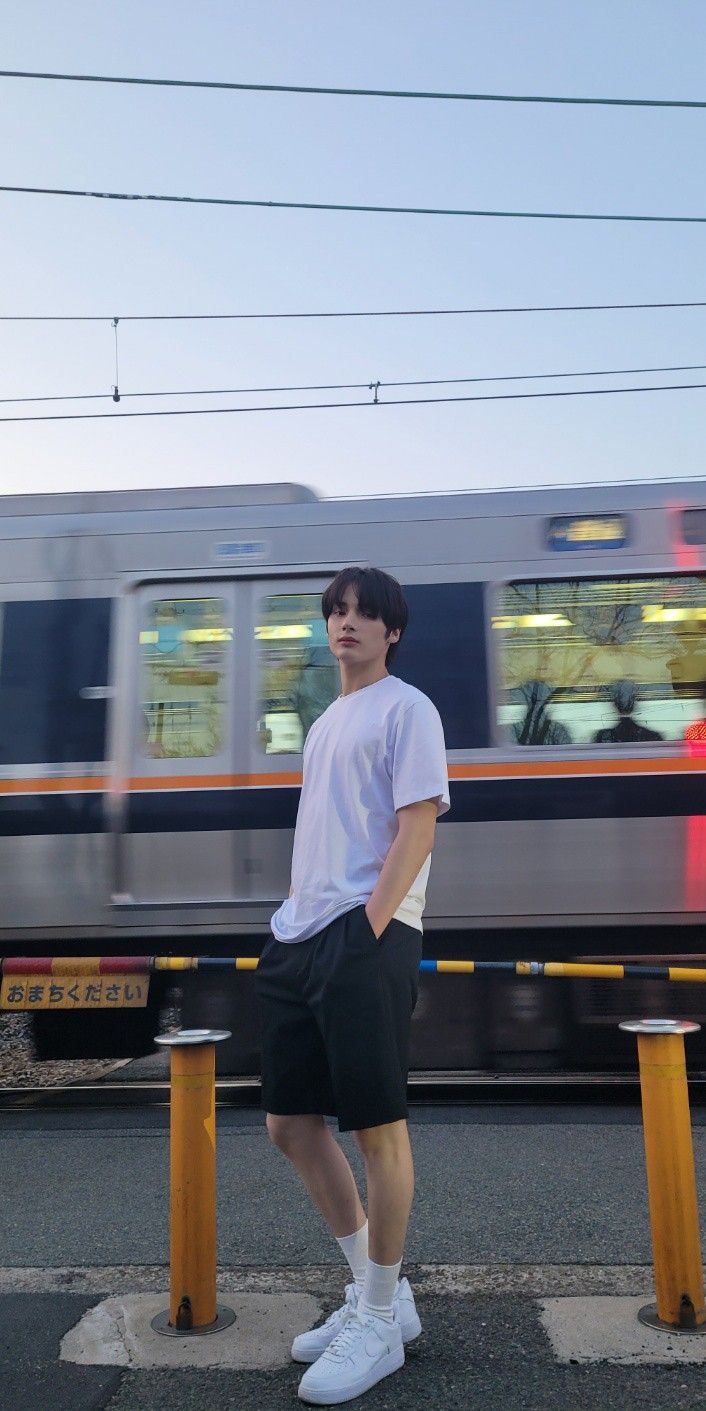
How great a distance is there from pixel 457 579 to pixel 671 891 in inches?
70.7

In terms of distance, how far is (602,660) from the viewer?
564 centimetres

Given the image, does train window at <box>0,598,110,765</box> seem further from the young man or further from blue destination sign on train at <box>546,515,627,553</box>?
the young man

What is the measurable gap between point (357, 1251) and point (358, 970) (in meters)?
0.72

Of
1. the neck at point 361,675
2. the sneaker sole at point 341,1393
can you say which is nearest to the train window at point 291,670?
the neck at point 361,675

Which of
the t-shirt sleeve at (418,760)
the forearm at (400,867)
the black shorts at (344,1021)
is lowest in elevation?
the black shorts at (344,1021)

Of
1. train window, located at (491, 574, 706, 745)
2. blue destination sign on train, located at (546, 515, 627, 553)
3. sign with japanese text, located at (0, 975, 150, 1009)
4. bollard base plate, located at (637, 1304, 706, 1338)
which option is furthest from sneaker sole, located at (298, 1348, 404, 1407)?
blue destination sign on train, located at (546, 515, 627, 553)

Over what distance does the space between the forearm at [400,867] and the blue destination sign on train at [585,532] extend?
3.39m

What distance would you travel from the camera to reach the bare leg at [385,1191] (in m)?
2.56

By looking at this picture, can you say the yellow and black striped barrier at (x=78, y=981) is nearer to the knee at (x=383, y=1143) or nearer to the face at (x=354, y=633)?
the knee at (x=383, y=1143)

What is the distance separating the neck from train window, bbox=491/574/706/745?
288 cm

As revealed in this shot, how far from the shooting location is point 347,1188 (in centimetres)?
273

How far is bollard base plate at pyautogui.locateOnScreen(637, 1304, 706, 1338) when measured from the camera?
2801mm

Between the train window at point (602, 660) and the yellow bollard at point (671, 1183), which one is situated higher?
the train window at point (602, 660)

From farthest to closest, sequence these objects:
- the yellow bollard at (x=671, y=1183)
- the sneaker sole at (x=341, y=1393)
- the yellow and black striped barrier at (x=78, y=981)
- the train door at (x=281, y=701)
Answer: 1. the train door at (x=281, y=701)
2. the yellow and black striped barrier at (x=78, y=981)
3. the yellow bollard at (x=671, y=1183)
4. the sneaker sole at (x=341, y=1393)
